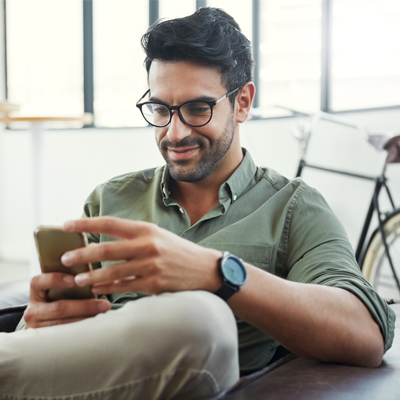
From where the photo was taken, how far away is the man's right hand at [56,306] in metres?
0.90

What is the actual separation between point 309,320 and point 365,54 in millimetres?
2661

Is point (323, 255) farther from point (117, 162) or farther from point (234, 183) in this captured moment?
point (117, 162)

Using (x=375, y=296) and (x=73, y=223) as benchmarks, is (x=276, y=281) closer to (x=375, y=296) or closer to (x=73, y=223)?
(x=375, y=296)

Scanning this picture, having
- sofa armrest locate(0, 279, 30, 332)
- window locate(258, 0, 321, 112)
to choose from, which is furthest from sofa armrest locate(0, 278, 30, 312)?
window locate(258, 0, 321, 112)

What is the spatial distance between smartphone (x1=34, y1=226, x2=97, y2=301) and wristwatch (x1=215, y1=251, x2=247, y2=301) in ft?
0.70

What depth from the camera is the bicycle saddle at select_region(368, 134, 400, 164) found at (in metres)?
2.38

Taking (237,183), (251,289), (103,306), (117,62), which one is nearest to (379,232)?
(237,183)

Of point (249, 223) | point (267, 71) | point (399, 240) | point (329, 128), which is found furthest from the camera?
point (267, 71)

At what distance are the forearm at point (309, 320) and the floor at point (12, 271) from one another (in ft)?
11.2

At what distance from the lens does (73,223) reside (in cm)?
80

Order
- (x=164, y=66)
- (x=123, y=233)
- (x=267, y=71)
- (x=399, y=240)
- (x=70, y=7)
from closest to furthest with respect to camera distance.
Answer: (x=123, y=233) < (x=164, y=66) < (x=399, y=240) < (x=267, y=71) < (x=70, y=7)

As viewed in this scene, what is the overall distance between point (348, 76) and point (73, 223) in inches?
112

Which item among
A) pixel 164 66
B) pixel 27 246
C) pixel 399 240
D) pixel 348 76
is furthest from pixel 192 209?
pixel 27 246

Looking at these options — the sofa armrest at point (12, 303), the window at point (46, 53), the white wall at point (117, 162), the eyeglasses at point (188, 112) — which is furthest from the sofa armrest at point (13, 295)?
the window at point (46, 53)
